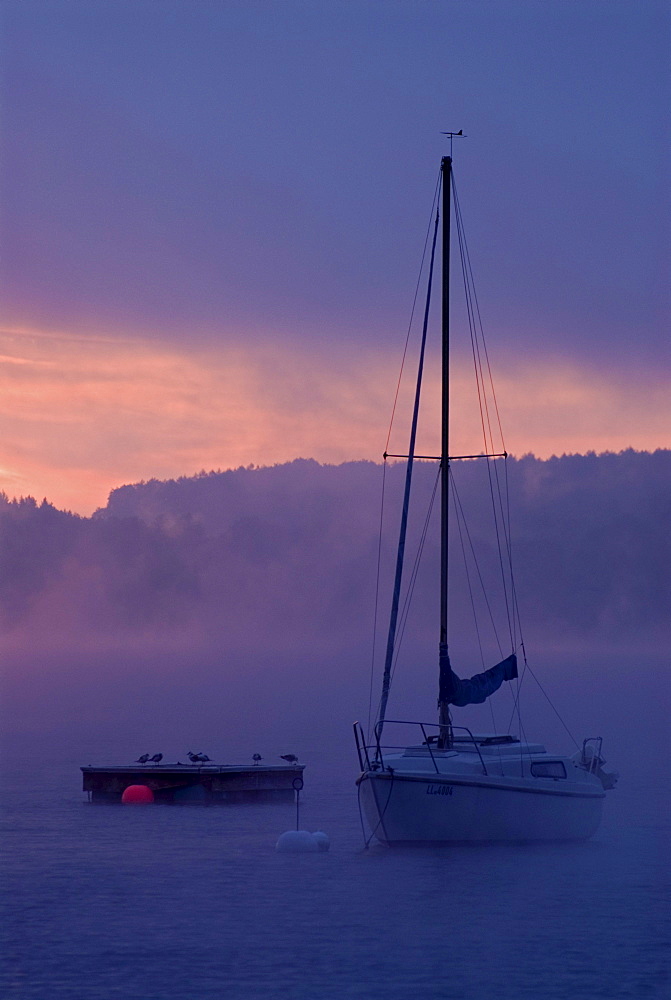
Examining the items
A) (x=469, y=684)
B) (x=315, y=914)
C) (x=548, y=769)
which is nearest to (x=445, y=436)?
(x=469, y=684)

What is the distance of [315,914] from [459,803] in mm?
4488

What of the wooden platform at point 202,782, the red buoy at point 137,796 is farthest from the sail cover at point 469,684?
the red buoy at point 137,796

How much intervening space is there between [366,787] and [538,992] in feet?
31.9

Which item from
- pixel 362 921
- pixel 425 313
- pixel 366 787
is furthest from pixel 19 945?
pixel 425 313

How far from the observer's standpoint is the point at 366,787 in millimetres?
30422

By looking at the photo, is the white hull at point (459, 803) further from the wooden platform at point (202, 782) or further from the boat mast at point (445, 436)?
the wooden platform at point (202, 782)

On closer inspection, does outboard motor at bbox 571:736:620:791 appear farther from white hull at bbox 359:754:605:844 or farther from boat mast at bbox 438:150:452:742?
boat mast at bbox 438:150:452:742

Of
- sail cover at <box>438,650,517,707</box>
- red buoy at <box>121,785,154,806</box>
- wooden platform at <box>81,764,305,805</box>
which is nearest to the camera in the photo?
sail cover at <box>438,650,517,707</box>

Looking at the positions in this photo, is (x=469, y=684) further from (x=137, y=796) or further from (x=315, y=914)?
(x=137, y=796)

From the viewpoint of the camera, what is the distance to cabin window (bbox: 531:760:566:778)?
3069cm

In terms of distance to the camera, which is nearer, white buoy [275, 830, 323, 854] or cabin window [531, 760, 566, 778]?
cabin window [531, 760, 566, 778]

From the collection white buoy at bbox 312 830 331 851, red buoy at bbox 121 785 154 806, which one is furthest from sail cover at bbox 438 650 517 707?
red buoy at bbox 121 785 154 806

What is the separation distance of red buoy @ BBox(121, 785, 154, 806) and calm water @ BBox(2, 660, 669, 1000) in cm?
276

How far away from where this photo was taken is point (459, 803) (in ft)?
97.1
